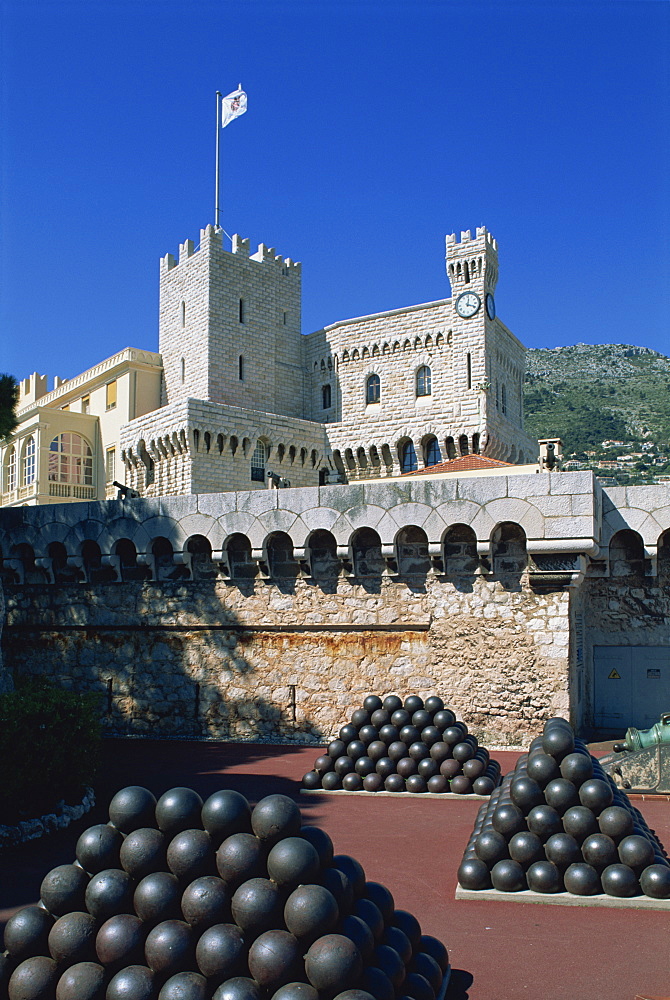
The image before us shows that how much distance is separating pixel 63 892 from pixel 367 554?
843 cm

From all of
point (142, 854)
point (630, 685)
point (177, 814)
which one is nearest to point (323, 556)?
point (630, 685)

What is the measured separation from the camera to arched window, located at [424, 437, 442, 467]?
125ft

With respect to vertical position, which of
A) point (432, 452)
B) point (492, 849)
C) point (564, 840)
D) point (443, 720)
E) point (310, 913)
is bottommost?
point (492, 849)

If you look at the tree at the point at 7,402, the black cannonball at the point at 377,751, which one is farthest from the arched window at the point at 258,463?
the black cannonball at the point at 377,751

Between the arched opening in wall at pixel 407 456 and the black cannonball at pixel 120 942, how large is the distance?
3553cm

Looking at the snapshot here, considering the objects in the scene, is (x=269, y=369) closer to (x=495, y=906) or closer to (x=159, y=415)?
(x=159, y=415)

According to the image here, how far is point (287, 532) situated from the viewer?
12109 mm

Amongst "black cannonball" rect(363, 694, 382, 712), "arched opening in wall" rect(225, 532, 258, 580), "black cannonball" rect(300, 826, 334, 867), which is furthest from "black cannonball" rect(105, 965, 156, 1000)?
"arched opening in wall" rect(225, 532, 258, 580)

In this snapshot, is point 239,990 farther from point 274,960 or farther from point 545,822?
point 545,822

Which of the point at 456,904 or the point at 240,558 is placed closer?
the point at 456,904

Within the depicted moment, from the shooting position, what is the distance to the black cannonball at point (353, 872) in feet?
12.9

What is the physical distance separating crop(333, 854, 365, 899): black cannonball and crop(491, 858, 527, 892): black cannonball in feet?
7.04

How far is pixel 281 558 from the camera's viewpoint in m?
12.5

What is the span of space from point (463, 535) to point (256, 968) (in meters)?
8.50
